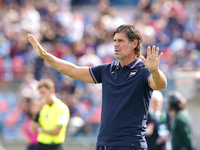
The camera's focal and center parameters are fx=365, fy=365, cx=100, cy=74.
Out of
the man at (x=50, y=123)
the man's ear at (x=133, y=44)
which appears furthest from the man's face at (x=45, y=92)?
the man's ear at (x=133, y=44)

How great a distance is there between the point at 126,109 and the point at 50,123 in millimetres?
2825

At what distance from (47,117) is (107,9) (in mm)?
8262

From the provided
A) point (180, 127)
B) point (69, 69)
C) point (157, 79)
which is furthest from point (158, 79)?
point (180, 127)

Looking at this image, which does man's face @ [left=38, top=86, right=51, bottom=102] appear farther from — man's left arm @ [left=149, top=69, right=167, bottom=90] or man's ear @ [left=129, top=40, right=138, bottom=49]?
man's left arm @ [left=149, top=69, right=167, bottom=90]

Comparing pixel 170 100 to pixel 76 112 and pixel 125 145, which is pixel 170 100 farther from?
pixel 76 112

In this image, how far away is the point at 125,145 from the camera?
13.8 feet

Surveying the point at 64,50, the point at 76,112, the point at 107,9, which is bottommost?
the point at 76,112

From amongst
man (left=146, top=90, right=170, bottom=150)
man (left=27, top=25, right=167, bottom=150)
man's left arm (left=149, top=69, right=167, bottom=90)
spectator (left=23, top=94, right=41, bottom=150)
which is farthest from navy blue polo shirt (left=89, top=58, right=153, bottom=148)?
spectator (left=23, top=94, right=41, bottom=150)

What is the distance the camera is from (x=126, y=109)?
4301 millimetres

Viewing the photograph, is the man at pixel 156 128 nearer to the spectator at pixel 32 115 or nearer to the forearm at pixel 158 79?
the forearm at pixel 158 79

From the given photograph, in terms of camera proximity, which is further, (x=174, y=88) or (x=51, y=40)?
(x=51, y=40)

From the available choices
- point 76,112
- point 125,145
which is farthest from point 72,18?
point 125,145

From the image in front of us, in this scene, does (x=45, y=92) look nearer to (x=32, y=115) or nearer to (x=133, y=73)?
(x=32, y=115)

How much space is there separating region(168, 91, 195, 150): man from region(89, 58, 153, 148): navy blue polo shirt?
2770mm
